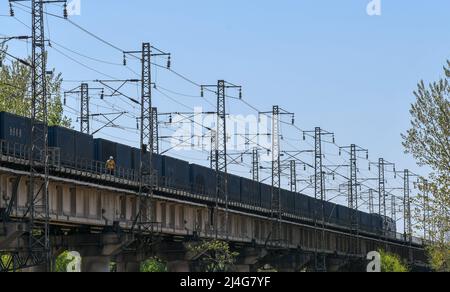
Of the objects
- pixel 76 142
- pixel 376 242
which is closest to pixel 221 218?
pixel 76 142

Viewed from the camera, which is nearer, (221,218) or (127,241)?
(127,241)

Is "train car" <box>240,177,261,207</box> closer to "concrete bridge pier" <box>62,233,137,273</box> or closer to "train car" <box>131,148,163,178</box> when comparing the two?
"train car" <box>131,148,163,178</box>

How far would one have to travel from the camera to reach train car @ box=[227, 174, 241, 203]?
4377 inches

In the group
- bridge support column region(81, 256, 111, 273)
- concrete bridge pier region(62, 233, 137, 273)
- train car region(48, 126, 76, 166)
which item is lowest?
bridge support column region(81, 256, 111, 273)

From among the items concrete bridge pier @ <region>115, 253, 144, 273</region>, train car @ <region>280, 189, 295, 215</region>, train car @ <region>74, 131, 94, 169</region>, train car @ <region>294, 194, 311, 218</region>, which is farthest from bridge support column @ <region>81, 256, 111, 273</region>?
train car @ <region>294, 194, 311, 218</region>

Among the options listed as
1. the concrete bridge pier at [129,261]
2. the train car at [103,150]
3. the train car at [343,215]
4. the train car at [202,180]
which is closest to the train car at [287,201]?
the train car at [202,180]

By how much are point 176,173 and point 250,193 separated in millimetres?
25547

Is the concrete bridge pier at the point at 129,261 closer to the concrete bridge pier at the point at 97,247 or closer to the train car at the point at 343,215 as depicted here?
the concrete bridge pier at the point at 97,247

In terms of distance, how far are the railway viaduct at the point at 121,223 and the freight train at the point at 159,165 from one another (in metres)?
1.10

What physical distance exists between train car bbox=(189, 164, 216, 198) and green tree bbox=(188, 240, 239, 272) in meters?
5.60
